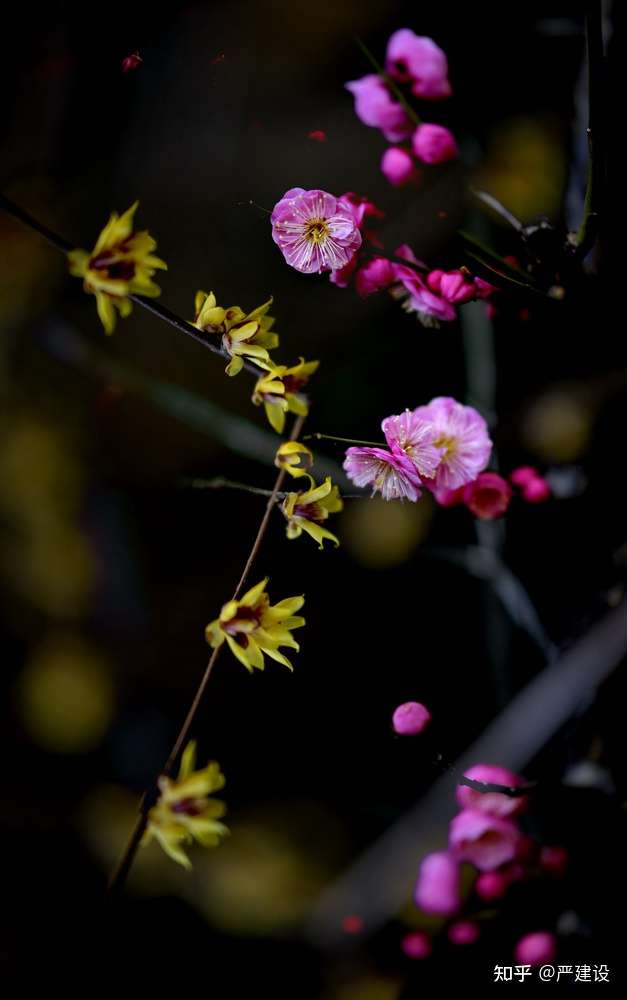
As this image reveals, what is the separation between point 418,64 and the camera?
62 cm

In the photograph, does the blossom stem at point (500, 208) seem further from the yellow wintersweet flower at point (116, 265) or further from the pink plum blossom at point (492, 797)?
the pink plum blossom at point (492, 797)

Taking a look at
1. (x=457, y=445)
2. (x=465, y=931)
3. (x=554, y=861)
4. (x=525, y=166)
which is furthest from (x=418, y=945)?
(x=525, y=166)

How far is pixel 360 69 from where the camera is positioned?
86 cm

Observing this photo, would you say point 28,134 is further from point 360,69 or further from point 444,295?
point 444,295

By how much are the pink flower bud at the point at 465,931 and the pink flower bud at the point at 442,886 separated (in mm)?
28

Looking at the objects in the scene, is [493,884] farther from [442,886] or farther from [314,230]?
[314,230]

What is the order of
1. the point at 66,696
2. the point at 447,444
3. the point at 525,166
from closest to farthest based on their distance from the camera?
the point at 447,444 < the point at 525,166 < the point at 66,696

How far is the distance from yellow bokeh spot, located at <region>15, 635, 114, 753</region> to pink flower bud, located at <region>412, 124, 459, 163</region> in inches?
35.6

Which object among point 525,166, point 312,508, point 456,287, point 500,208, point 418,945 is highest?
point 525,166

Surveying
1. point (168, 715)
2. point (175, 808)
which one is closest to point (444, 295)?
point (175, 808)

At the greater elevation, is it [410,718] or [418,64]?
[418,64]

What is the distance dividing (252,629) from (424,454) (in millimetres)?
182

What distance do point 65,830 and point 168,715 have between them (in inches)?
9.3

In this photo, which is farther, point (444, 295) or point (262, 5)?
point (262, 5)
